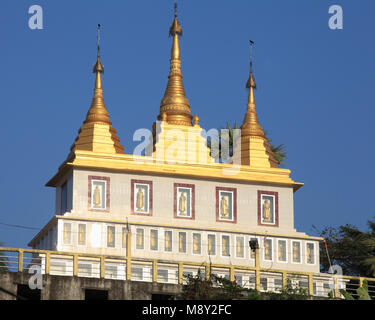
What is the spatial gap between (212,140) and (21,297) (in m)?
34.4

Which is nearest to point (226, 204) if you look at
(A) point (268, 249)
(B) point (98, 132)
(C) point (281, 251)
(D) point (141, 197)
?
(A) point (268, 249)

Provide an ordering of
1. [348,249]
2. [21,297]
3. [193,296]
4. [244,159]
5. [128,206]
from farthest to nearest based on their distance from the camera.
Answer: [348,249] → [244,159] → [128,206] → [21,297] → [193,296]

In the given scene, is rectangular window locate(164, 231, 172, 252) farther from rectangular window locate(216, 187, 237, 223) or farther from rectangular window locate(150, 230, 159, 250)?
rectangular window locate(216, 187, 237, 223)

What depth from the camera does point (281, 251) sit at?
7181cm

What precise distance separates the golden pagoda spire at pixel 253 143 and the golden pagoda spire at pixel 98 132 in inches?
282

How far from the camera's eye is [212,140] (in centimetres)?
8494

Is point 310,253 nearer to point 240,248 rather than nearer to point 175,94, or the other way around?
point 240,248

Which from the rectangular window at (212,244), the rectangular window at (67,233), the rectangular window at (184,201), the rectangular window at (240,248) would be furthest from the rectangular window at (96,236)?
the rectangular window at (240,248)

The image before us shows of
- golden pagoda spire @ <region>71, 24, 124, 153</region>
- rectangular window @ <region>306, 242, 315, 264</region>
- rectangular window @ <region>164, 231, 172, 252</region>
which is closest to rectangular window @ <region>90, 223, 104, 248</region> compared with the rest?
rectangular window @ <region>164, 231, 172, 252</region>

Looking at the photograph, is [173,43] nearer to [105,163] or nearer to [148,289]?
[105,163]

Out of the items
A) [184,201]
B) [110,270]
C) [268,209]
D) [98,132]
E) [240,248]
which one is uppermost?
[98,132]

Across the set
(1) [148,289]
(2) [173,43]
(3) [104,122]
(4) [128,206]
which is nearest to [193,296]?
(1) [148,289]

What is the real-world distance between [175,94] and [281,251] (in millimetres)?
11679

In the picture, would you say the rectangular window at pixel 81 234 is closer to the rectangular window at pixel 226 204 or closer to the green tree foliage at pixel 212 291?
the rectangular window at pixel 226 204
